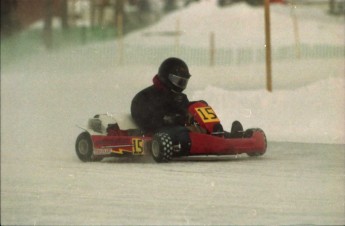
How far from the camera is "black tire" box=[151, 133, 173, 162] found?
10.2 meters

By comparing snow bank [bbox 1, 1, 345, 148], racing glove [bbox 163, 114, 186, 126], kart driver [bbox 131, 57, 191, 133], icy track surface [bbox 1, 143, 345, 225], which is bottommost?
icy track surface [bbox 1, 143, 345, 225]

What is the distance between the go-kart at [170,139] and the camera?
10273 millimetres

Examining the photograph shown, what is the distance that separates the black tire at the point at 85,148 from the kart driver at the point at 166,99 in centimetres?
59

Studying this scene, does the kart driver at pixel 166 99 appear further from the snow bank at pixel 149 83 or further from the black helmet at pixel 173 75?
the snow bank at pixel 149 83

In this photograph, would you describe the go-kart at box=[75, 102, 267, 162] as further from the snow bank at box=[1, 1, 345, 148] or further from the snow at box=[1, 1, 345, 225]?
the snow bank at box=[1, 1, 345, 148]

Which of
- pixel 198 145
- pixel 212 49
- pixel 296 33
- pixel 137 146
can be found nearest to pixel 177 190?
pixel 198 145

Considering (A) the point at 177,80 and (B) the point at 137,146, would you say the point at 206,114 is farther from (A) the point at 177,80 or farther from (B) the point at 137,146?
(B) the point at 137,146

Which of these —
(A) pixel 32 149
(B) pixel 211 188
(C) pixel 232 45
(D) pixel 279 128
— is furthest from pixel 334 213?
(C) pixel 232 45

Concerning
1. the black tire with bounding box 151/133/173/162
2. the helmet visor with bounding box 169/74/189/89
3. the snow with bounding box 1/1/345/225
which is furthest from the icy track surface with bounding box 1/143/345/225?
the helmet visor with bounding box 169/74/189/89

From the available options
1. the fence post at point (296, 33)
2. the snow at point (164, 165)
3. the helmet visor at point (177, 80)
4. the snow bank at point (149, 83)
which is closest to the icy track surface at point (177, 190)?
the snow at point (164, 165)

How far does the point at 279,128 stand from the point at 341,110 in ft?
3.46

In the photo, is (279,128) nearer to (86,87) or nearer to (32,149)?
(32,149)

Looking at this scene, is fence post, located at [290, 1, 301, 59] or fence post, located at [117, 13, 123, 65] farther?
fence post, located at [290, 1, 301, 59]

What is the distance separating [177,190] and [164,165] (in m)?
1.63
